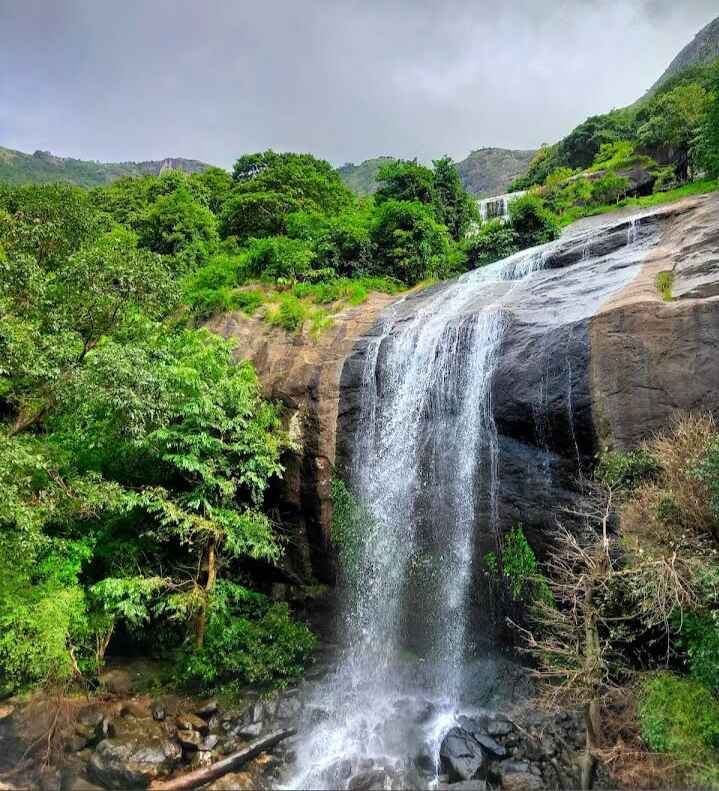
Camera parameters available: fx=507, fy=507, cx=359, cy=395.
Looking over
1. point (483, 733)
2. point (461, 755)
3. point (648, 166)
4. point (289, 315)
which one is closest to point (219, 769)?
point (461, 755)

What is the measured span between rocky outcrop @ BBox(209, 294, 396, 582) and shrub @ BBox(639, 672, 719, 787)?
8257mm

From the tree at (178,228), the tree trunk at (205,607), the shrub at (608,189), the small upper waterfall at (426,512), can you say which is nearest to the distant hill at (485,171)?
the shrub at (608,189)

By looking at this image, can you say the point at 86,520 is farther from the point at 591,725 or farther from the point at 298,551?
the point at 591,725

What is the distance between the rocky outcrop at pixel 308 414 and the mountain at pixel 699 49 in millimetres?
78186

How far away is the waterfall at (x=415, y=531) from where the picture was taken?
35.6ft

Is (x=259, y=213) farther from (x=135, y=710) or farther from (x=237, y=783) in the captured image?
(x=237, y=783)

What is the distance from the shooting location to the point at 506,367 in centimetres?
1250

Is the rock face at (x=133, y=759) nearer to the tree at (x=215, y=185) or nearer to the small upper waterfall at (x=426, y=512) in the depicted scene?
the small upper waterfall at (x=426, y=512)

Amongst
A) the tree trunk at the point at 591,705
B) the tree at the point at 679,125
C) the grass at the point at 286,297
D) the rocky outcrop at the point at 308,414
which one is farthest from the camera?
the tree at the point at 679,125

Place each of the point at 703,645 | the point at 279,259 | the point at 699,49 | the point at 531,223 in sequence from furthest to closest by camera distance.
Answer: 1. the point at 699,49
2. the point at 531,223
3. the point at 279,259
4. the point at 703,645

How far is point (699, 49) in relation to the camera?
78.6m

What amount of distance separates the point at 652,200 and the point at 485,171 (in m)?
81.2

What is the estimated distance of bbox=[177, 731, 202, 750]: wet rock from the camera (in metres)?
9.60

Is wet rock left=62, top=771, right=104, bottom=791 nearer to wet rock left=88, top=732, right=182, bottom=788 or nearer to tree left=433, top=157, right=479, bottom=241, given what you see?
wet rock left=88, top=732, right=182, bottom=788
